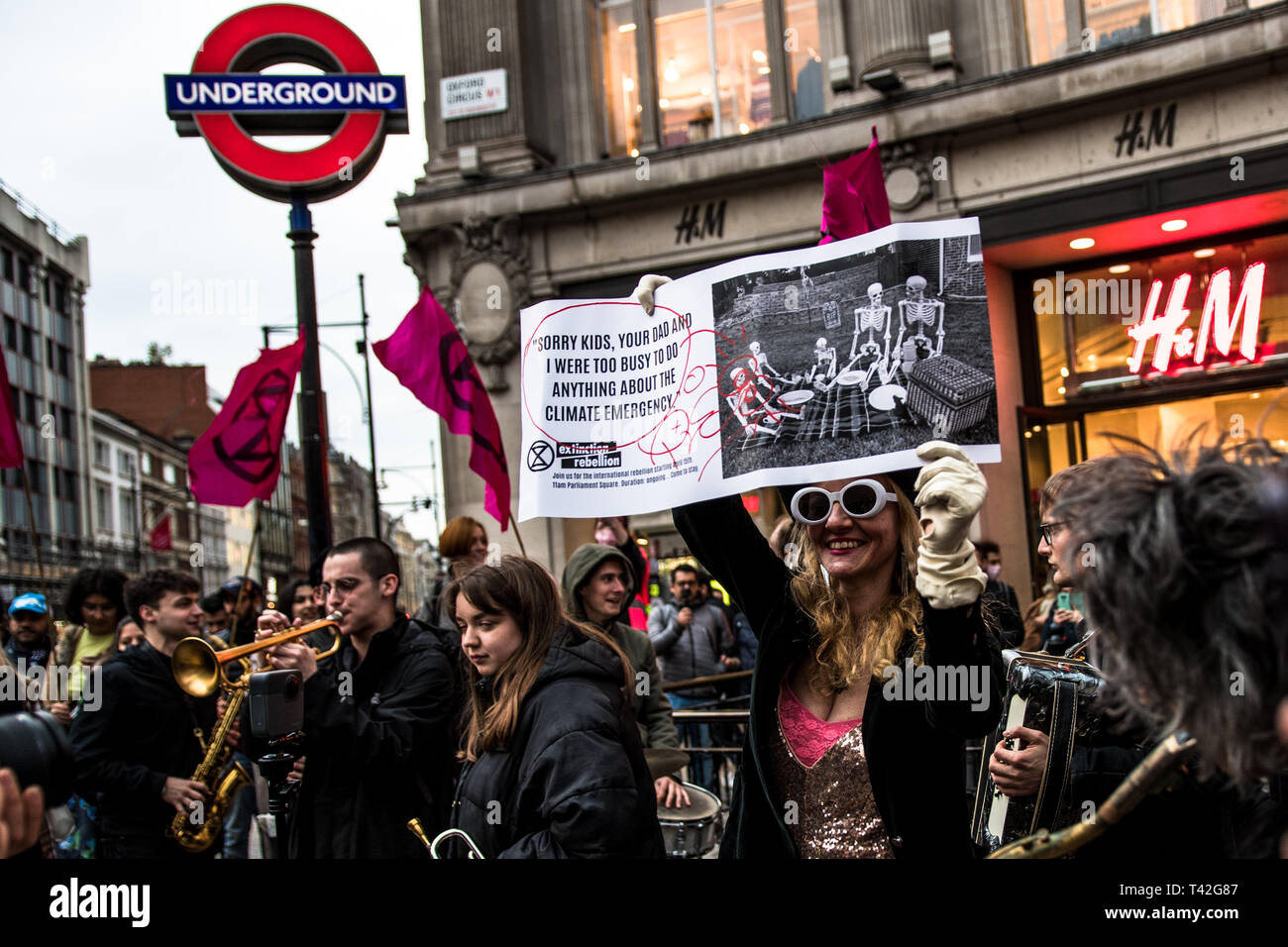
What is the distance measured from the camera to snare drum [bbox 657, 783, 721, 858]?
5551 mm

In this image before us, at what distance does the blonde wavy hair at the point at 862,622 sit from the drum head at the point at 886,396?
0.33 metres

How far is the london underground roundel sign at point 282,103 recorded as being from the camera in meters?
8.84

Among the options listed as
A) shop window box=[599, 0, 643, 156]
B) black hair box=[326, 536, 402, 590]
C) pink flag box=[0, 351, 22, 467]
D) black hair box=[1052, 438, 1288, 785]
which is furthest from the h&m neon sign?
black hair box=[1052, 438, 1288, 785]

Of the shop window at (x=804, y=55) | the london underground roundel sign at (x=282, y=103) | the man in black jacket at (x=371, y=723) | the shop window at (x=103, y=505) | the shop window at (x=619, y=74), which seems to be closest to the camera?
the man in black jacket at (x=371, y=723)

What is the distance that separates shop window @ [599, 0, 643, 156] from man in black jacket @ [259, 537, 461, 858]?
11356mm

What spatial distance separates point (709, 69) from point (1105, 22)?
479cm

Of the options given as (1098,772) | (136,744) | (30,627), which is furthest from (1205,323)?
(30,627)

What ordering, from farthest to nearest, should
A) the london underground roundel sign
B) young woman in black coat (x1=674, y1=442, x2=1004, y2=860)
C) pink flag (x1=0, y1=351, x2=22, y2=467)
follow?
1. the london underground roundel sign
2. pink flag (x1=0, y1=351, x2=22, y2=467)
3. young woman in black coat (x1=674, y1=442, x2=1004, y2=860)

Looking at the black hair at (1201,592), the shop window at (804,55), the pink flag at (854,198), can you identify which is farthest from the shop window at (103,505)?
the black hair at (1201,592)

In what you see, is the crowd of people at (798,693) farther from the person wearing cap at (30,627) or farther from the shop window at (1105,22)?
the shop window at (1105,22)

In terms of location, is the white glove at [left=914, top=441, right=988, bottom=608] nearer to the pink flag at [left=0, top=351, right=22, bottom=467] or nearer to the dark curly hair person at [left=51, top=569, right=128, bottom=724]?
the pink flag at [left=0, top=351, right=22, bottom=467]

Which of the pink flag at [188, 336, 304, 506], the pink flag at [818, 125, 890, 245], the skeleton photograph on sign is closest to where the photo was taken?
the skeleton photograph on sign

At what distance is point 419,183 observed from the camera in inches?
607

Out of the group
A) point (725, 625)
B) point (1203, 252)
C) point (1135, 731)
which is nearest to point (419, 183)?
point (725, 625)
